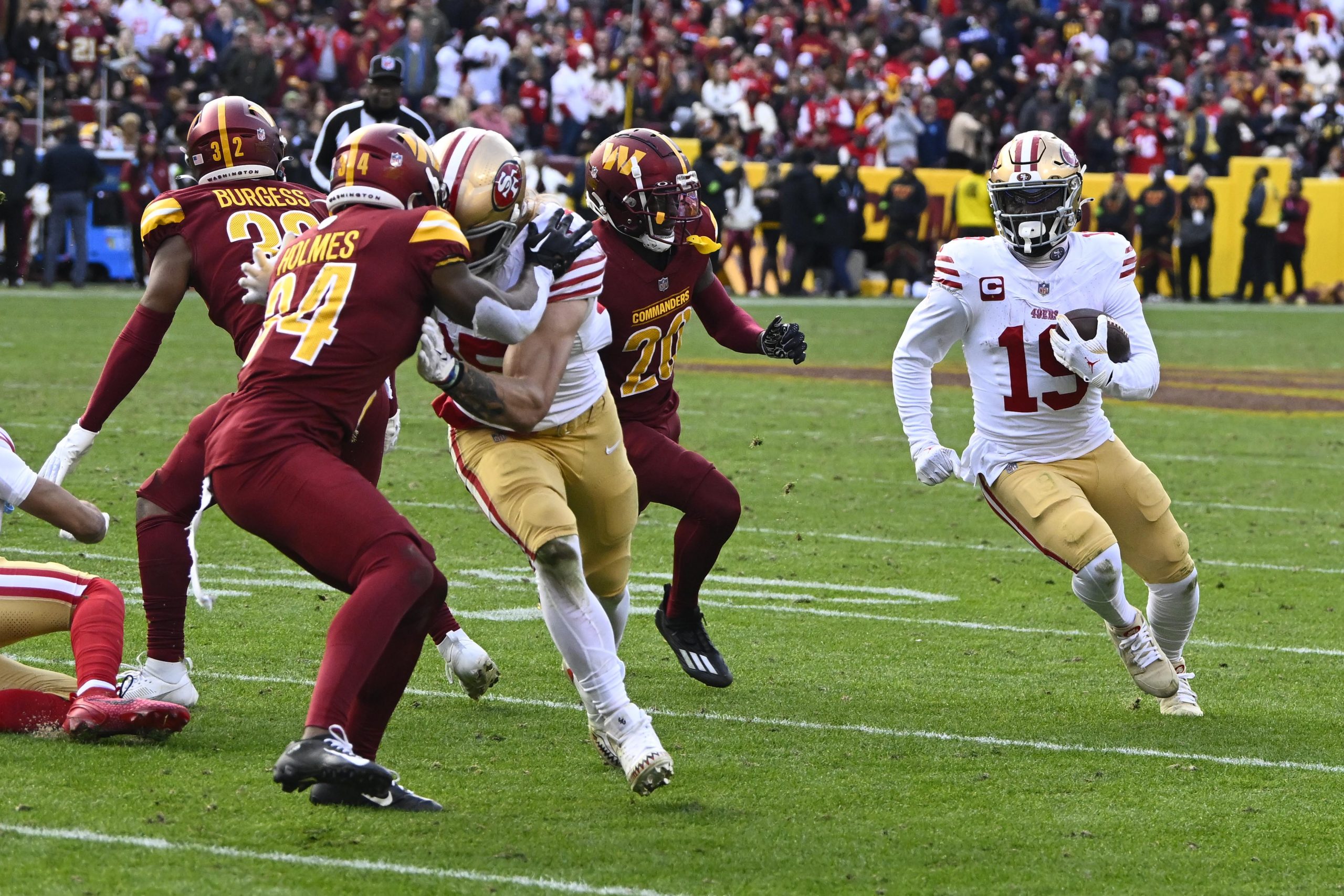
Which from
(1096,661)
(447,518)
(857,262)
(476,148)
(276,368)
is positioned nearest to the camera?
(276,368)

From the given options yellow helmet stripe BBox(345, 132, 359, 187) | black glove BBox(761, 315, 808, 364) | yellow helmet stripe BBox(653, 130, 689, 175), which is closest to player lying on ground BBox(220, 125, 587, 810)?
yellow helmet stripe BBox(345, 132, 359, 187)

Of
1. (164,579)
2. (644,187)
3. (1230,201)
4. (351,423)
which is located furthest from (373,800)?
(1230,201)

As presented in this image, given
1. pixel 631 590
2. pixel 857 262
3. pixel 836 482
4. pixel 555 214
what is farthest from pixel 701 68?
pixel 555 214

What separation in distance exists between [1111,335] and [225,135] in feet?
8.62

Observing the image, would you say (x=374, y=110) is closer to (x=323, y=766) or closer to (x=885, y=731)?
(x=885, y=731)

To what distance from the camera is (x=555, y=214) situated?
193 inches

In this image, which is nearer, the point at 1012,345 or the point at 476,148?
the point at 476,148

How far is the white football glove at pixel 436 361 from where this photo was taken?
412 centimetres

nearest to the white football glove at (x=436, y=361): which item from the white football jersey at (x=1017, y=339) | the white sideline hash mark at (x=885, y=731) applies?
the white sideline hash mark at (x=885, y=731)

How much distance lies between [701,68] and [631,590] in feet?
62.7

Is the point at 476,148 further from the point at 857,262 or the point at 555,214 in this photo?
the point at 857,262

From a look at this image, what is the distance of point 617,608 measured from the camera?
527 centimetres

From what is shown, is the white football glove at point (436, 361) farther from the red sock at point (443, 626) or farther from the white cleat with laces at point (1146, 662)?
the white cleat with laces at point (1146, 662)

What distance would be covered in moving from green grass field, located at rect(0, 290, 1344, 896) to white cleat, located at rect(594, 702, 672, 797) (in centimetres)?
11
